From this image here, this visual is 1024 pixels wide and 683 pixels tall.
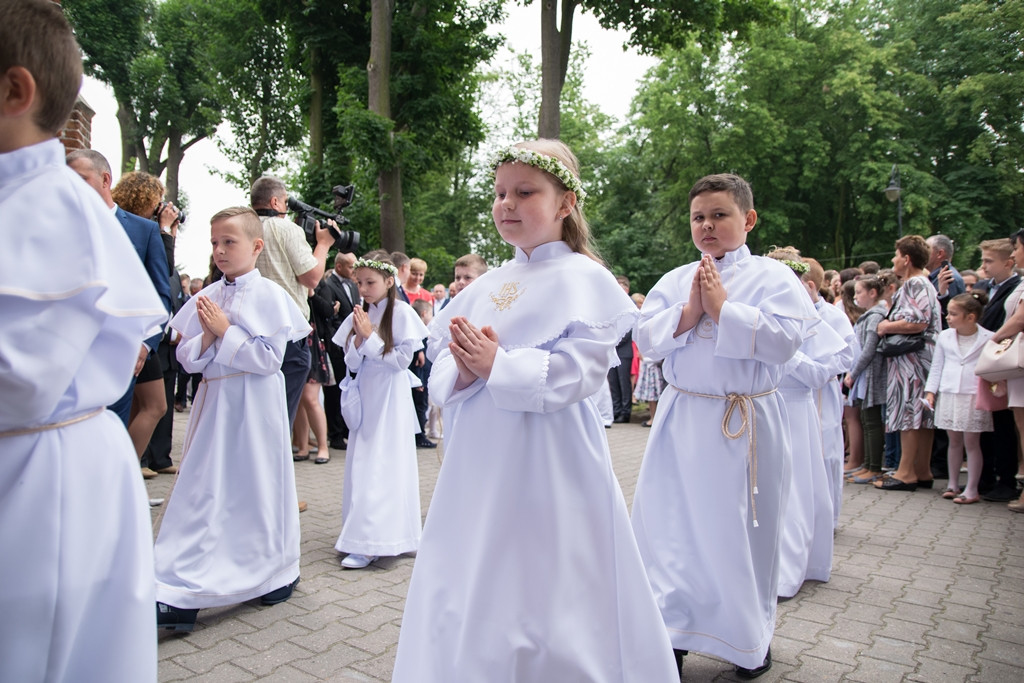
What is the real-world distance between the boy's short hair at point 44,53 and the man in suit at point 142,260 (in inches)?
54.8

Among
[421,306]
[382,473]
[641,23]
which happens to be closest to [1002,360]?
[382,473]

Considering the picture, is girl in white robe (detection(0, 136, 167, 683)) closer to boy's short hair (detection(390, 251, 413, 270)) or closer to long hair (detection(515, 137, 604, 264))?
long hair (detection(515, 137, 604, 264))

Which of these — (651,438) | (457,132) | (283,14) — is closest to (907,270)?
(651,438)

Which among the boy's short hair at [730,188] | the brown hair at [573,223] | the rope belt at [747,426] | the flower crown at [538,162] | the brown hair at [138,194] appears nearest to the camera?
the flower crown at [538,162]

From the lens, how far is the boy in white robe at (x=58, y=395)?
65.0 inches

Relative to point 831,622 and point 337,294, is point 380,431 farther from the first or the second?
point 337,294

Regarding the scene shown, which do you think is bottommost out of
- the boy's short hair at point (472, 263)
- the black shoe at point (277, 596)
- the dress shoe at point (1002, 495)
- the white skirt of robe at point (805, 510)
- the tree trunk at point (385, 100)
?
the dress shoe at point (1002, 495)

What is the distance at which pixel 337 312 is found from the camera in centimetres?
941

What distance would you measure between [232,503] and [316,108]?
56.9 ft

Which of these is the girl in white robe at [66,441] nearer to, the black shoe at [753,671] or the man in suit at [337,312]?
the black shoe at [753,671]

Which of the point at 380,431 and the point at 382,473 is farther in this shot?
the point at 380,431

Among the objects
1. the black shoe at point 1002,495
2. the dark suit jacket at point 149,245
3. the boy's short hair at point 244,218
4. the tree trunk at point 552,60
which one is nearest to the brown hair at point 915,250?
the black shoe at point 1002,495

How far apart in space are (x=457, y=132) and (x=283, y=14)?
5.25 meters

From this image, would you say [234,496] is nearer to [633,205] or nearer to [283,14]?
[283,14]
